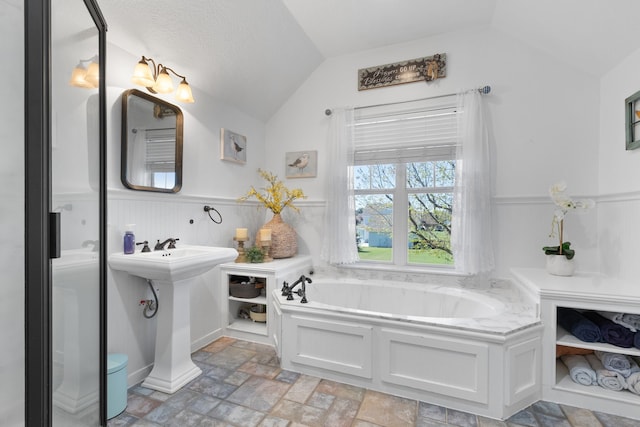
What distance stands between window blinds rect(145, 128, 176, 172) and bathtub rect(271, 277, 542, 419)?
1.36 meters

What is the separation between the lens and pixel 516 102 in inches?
103

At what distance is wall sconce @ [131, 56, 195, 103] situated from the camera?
200cm

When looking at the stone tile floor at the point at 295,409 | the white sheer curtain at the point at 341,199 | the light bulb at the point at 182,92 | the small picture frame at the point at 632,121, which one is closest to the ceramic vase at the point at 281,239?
the white sheer curtain at the point at 341,199

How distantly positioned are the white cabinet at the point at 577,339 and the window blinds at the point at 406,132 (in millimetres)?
1437

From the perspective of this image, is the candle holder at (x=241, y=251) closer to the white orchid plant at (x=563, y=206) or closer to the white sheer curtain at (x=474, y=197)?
the white sheer curtain at (x=474, y=197)

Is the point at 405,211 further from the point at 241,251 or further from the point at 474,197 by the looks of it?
the point at 241,251

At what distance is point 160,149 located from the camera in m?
2.29

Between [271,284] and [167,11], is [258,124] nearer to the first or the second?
[167,11]

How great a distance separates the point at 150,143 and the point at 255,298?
1592 mm

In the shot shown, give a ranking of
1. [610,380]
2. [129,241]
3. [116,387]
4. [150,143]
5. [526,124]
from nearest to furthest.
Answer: [116,387]
[610,380]
[129,241]
[150,143]
[526,124]

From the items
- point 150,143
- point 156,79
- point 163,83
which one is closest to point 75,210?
point 150,143

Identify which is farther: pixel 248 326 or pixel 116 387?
pixel 248 326

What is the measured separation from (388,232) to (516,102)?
5.36ft

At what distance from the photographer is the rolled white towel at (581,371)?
1.85 meters
